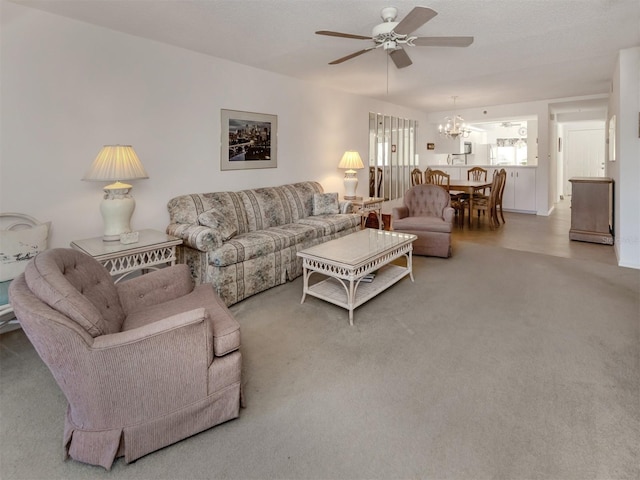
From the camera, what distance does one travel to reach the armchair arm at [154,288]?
2.14 meters

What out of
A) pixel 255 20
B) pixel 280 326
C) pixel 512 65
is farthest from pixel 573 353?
pixel 512 65

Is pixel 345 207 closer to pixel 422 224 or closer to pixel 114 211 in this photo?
pixel 422 224

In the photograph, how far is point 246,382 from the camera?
2.07m

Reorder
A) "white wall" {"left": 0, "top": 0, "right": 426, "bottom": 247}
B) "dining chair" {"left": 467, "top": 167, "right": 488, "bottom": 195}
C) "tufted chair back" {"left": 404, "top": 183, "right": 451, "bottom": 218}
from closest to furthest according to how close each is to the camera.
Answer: "white wall" {"left": 0, "top": 0, "right": 426, "bottom": 247} → "tufted chair back" {"left": 404, "top": 183, "right": 451, "bottom": 218} → "dining chair" {"left": 467, "top": 167, "right": 488, "bottom": 195}

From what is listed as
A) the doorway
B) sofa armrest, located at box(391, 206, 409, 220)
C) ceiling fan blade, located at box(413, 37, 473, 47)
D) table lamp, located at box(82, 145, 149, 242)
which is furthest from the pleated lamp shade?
the doorway

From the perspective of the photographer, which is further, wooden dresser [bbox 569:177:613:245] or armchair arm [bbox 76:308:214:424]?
wooden dresser [bbox 569:177:613:245]

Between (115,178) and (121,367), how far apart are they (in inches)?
70.9

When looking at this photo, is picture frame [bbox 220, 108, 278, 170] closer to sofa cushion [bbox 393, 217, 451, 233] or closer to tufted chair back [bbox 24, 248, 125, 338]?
sofa cushion [bbox 393, 217, 451, 233]

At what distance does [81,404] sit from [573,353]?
2770 millimetres

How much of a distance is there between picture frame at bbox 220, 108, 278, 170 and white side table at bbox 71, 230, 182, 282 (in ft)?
4.83

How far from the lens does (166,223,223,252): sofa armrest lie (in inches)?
122

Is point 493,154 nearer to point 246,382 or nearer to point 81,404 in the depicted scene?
point 246,382

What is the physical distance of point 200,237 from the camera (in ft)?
10.2

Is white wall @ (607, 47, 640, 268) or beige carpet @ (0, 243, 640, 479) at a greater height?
white wall @ (607, 47, 640, 268)
